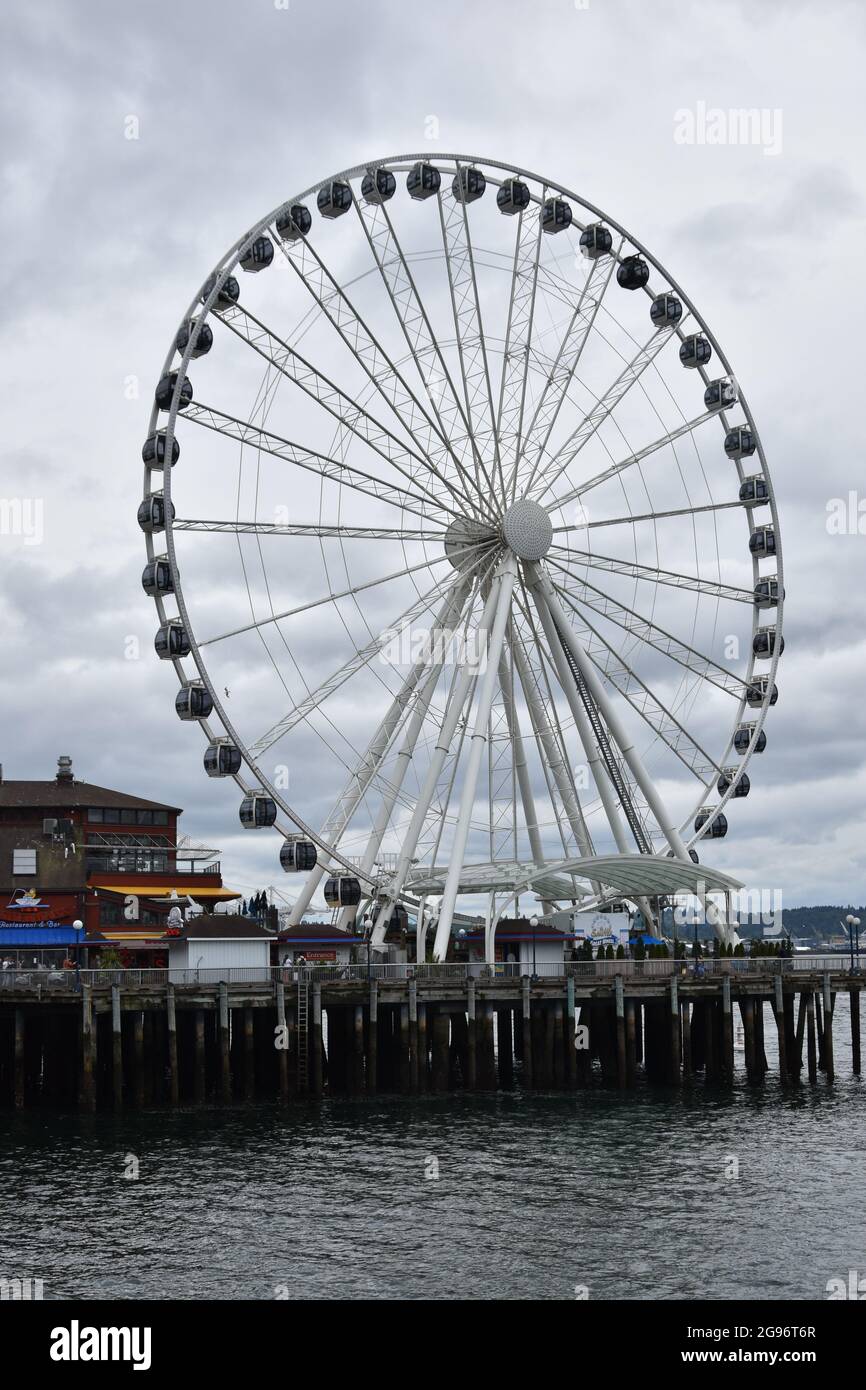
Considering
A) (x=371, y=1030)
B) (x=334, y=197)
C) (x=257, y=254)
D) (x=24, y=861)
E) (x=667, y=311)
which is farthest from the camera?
(x=24, y=861)

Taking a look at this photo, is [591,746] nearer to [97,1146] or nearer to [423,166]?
[423,166]

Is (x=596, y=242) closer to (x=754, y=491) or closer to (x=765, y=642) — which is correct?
(x=754, y=491)

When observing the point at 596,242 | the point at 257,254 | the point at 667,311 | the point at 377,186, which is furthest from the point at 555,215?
the point at 257,254

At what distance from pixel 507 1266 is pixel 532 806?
37.3 meters

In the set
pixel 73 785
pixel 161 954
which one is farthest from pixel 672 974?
pixel 73 785

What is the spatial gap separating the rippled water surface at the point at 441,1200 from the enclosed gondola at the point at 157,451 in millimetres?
23169

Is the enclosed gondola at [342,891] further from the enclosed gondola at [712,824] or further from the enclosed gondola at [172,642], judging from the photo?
the enclosed gondola at [712,824]

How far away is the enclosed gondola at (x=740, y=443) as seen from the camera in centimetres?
7300

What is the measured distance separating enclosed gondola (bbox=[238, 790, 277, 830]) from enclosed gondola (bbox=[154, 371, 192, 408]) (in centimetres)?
1437

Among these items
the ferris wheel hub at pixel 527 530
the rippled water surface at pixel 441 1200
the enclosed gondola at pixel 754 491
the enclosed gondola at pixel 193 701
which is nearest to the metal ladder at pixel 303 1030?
the rippled water surface at pixel 441 1200

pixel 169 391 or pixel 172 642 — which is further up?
pixel 169 391

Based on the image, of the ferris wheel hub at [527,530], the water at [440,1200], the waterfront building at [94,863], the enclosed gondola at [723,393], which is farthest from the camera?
the waterfront building at [94,863]

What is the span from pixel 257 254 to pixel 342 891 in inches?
941

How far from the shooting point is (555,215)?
67.4 metres
